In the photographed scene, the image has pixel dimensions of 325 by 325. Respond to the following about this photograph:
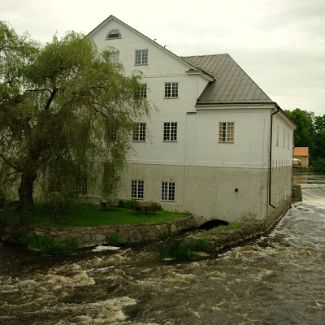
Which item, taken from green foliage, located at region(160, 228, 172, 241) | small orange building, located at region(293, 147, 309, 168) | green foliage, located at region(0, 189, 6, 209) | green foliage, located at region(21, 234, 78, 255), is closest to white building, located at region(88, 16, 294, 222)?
green foliage, located at region(160, 228, 172, 241)

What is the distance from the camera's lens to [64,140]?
20.7 metres

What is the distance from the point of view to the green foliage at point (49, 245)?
2008 cm

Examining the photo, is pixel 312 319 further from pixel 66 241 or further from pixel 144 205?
pixel 144 205

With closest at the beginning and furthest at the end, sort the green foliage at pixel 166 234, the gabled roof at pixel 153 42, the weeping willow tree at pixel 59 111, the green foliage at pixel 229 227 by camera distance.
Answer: the weeping willow tree at pixel 59 111 < the green foliage at pixel 229 227 < the green foliage at pixel 166 234 < the gabled roof at pixel 153 42

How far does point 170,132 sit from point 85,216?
804 centimetres

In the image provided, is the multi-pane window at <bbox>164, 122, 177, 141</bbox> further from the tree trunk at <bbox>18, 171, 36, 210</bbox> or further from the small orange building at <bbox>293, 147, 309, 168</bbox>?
the small orange building at <bbox>293, 147, 309, 168</bbox>

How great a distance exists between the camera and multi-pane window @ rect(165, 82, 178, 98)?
2780cm

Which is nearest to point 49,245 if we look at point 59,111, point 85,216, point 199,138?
point 85,216

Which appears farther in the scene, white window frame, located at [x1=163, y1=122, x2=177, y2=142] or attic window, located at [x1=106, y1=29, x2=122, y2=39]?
attic window, located at [x1=106, y1=29, x2=122, y2=39]

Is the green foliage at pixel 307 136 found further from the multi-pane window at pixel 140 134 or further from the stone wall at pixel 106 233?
the stone wall at pixel 106 233

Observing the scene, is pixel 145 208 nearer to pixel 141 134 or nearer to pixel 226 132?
pixel 141 134

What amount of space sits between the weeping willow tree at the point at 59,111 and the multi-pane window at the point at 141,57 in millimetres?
6585

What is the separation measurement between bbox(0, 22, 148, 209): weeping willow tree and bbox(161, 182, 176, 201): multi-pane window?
621cm

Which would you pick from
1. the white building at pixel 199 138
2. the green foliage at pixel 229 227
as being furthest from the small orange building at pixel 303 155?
the green foliage at pixel 229 227
